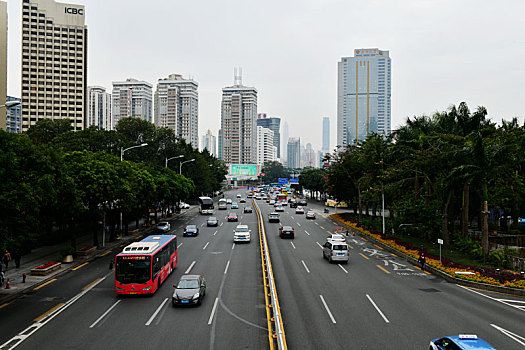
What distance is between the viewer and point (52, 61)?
138 meters

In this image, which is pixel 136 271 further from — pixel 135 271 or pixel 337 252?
pixel 337 252

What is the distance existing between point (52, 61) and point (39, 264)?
414 ft

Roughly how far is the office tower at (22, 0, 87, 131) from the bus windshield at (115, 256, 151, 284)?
128 metres

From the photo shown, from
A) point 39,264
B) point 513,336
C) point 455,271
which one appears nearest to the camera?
point 513,336

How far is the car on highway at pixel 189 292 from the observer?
20.4 meters

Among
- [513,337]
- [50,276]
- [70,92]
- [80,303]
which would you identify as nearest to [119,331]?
[80,303]

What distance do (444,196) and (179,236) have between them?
29.3 meters

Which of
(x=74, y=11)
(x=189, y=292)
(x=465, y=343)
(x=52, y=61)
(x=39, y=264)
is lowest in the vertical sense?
(x=39, y=264)

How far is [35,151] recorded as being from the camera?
22.8 metres

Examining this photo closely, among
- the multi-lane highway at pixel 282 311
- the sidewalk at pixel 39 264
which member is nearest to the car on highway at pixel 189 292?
the multi-lane highway at pixel 282 311

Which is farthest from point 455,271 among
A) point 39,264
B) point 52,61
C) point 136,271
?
point 52,61

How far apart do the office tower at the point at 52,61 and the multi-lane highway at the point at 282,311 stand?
124178 millimetres

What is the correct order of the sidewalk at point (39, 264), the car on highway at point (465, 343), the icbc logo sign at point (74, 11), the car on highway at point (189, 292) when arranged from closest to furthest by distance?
the car on highway at point (465, 343) → the car on highway at point (189, 292) → the sidewalk at point (39, 264) → the icbc logo sign at point (74, 11)

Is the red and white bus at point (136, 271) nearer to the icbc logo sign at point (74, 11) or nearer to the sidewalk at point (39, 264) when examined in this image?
the sidewalk at point (39, 264)
